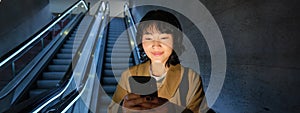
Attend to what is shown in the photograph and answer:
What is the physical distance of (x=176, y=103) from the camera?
1040 millimetres

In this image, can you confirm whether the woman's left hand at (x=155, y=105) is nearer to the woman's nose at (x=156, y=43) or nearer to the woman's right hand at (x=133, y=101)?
the woman's right hand at (x=133, y=101)

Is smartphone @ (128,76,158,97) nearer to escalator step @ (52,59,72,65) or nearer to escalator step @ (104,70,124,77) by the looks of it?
escalator step @ (104,70,124,77)

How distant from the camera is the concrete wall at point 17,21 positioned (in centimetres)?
543

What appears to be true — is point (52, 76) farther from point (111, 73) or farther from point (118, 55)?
point (118, 55)

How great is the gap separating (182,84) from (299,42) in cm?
99

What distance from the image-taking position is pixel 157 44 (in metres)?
1.10

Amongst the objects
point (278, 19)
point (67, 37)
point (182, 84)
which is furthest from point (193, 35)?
point (67, 37)

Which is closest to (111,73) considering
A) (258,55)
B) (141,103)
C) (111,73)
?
(111,73)

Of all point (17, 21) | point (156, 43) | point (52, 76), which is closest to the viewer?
point (156, 43)

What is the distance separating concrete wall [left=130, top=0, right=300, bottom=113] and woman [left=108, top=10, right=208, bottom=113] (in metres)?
0.92

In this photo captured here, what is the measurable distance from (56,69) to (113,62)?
131 cm

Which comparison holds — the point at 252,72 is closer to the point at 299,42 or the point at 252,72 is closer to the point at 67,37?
the point at 299,42

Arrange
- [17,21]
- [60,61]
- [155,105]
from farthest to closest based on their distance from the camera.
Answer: [17,21]
[60,61]
[155,105]

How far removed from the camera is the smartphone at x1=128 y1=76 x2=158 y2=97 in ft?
3.41
